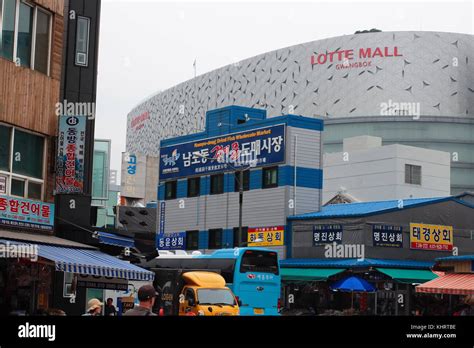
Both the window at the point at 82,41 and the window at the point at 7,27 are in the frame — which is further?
the window at the point at 82,41

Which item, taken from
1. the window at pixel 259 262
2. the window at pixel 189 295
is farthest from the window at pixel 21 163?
the window at pixel 259 262

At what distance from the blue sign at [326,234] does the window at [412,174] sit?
121 ft

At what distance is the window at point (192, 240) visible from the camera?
6030 centimetres

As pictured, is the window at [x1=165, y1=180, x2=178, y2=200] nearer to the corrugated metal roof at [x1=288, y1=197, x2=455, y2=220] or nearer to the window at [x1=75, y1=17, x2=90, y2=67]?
the corrugated metal roof at [x1=288, y1=197, x2=455, y2=220]

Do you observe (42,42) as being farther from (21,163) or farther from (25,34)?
(21,163)

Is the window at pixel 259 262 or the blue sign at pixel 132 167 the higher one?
the blue sign at pixel 132 167

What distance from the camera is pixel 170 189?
63.7 m

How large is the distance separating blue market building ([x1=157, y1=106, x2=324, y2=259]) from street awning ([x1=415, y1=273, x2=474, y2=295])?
16.4 meters

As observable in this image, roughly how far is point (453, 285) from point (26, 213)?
21.0 m

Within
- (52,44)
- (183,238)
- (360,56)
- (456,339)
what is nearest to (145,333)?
(456,339)

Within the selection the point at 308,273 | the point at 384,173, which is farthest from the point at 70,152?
the point at 384,173

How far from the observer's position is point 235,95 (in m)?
122

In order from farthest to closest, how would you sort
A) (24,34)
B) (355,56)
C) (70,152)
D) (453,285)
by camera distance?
(355,56) < (453,285) < (70,152) < (24,34)

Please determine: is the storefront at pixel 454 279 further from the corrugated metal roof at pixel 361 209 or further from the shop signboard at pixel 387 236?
the corrugated metal roof at pixel 361 209
